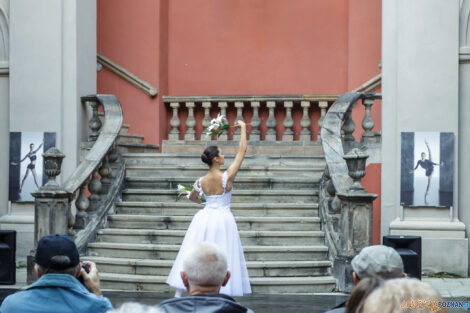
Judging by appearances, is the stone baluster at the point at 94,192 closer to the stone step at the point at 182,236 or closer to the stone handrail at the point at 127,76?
the stone step at the point at 182,236

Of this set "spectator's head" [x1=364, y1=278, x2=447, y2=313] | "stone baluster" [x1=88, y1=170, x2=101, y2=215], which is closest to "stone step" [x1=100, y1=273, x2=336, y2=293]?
"stone baluster" [x1=88, y1=170, x2=101, y2=215]

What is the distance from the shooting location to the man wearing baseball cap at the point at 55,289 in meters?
3.38

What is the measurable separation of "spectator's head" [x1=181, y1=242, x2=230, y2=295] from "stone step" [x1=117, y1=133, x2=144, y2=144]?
7.42 meters

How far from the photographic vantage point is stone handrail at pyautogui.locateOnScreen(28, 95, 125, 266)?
8.61m

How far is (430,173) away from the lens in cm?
958

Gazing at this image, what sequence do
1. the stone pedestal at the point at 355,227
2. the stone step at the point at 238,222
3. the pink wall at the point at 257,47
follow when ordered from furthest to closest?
the pink wall at the point at 257,47 → the stone step at the point at 238,222 → the stone pedestal at the point at 355,227

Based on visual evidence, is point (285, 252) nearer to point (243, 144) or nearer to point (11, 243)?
point (243, 144)

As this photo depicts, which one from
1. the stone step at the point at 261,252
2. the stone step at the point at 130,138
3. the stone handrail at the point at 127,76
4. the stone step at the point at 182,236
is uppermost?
the stone handrail at the point at 127,76

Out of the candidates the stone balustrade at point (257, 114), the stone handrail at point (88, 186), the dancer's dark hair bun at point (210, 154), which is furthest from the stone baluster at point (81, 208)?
the stone balustrade at point (257, 114)

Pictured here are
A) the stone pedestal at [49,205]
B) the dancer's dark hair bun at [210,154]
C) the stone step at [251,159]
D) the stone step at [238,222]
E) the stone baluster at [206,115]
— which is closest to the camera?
the dancer's dark hair bun at [210,154]

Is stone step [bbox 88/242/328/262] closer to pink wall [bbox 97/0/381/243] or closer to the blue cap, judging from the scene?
pink wall [bbox 97/0/381/243]

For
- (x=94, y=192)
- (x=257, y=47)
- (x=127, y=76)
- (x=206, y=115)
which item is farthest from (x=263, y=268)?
(x=257, y=47)

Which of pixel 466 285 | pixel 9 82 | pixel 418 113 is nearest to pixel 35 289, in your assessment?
pixel 466 285

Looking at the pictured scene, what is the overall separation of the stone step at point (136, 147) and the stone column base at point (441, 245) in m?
4.27
